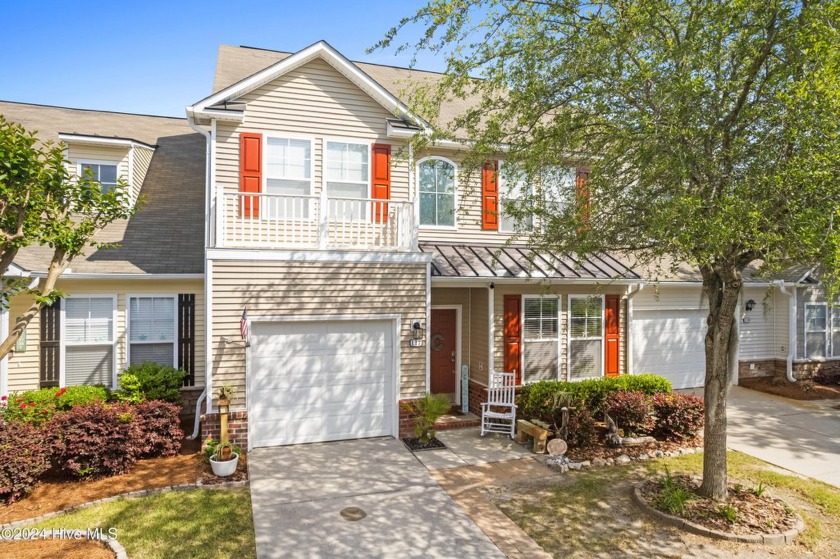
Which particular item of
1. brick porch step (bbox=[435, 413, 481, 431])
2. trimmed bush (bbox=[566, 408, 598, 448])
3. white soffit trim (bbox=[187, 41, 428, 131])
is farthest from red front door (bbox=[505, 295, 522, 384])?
white soffit trim (bbox=[187, 41, 428, 131])

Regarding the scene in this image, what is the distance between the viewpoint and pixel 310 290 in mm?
9195

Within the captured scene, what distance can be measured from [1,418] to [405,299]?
263 inches

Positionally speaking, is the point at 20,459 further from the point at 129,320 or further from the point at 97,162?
the point at 97,162

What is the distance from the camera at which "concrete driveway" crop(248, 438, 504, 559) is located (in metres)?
5.89

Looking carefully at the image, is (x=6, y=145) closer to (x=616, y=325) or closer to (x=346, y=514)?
(x=346, y=514)

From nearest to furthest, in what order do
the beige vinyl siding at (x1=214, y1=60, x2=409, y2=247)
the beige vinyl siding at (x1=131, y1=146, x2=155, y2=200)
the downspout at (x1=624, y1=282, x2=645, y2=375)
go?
the beige vinyl siding at (x1=214, y1=60, x2=409, y2=247), the beige vinyl siding at (x1=131, y1=146, x2=155, y2=200), the downspout at (x1=624, y1=282, x2=645, y2=375)

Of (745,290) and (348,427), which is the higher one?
Result: (745,290)

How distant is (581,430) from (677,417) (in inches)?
82.3

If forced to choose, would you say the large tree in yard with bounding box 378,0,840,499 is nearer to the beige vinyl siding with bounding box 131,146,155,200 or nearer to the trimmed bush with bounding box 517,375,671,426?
the trimmed bush with bounding box 517,375,671,426

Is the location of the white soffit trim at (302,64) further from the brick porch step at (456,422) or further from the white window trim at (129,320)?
the brick porch step at (456,422)

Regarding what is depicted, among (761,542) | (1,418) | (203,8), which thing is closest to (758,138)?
(761,542)

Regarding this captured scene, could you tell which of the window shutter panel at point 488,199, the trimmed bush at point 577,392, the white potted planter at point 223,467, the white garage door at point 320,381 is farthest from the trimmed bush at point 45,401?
the window shutter panel at point 488,199

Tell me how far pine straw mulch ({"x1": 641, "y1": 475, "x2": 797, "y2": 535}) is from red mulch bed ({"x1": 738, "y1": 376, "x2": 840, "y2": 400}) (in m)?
8.70

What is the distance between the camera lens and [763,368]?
15.4 metres
